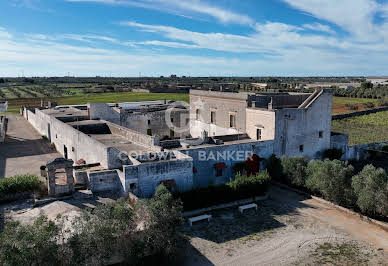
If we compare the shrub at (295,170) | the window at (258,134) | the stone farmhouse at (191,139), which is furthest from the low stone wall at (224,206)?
the window at (258,134)

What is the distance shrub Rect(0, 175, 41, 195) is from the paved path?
5606 millimetres

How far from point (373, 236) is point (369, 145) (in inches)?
663

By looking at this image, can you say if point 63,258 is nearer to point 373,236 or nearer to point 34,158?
point 373,236

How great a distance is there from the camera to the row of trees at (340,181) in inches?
616

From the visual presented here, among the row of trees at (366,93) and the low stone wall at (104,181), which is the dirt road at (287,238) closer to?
the low stone wall at (104,181)

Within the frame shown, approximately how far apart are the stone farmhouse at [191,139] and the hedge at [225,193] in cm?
110

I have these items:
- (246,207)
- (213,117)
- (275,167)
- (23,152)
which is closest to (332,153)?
(275,167)

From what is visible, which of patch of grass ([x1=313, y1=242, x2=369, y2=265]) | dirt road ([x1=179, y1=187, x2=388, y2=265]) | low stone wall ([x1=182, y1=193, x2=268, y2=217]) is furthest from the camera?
low stone wall ([x1=182, y1=193, x2=268, y2=217])

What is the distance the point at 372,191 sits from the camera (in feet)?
51.4

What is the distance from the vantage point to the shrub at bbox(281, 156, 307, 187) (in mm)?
19938

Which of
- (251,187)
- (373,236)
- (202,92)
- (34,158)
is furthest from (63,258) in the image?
(202,92)

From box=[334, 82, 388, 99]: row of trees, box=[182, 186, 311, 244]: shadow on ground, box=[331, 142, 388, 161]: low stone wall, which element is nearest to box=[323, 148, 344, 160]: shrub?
box=[331, 142, 388, 161]: low stone wall

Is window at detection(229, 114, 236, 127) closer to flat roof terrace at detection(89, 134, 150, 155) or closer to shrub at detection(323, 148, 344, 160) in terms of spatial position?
shrub at detection(323, 148, 344, 160)

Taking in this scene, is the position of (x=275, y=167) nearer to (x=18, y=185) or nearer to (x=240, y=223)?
(x=240, y=223)
